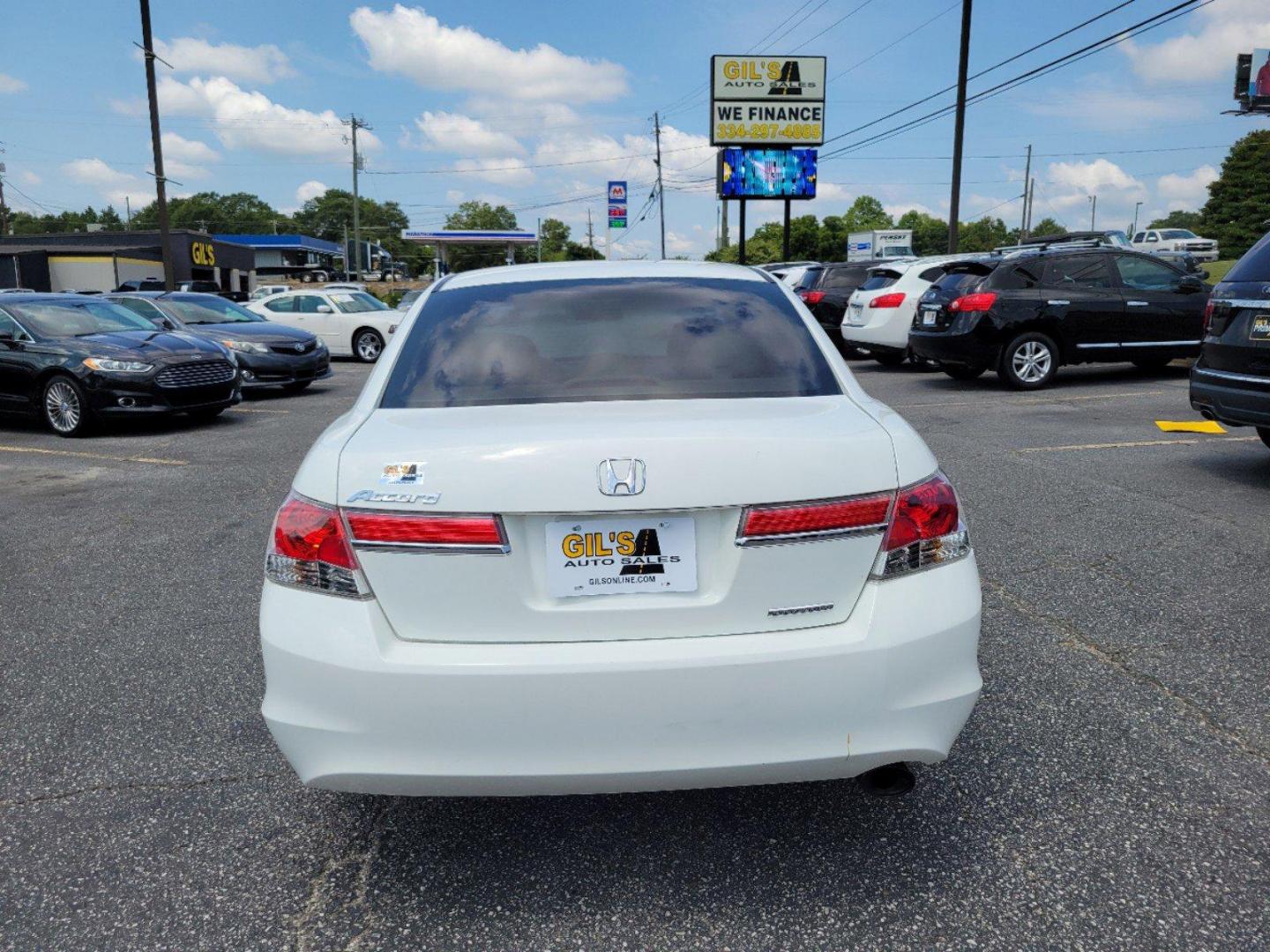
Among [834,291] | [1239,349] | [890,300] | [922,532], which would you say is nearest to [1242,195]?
[834,291]

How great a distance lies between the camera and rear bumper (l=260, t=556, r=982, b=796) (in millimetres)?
2240

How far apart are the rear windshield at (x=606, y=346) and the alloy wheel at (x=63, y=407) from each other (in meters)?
9.13

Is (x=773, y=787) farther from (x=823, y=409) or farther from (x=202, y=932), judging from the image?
(x=202, y=932)

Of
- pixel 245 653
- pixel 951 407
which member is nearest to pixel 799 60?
pixel 951 407

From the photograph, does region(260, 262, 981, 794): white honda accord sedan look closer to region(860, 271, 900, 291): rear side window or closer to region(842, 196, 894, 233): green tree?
region(860, 271, 900, 291): rear side window

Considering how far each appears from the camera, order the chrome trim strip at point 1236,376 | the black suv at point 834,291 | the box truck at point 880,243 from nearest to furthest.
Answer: the chrome trim strip at point 1236,376 → the black suv at point 834,291 → the box truck at point 880,243

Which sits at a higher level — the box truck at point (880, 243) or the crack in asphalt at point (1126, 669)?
the box truck at point (880, 243)

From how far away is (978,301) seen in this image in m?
12.5

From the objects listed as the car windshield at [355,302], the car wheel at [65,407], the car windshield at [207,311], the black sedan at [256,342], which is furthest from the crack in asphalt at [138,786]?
the car windshield at [355,302]

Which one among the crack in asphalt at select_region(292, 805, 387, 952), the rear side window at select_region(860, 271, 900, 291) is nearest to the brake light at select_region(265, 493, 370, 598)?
the crack in asphalt at select_region(292, 805, 387, 952)

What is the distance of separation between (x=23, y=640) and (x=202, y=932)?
8.98ft

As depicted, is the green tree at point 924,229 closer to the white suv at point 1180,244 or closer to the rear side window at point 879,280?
the white suv at point 1180,244

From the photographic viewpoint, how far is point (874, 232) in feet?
205

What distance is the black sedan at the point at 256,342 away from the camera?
14547mm
